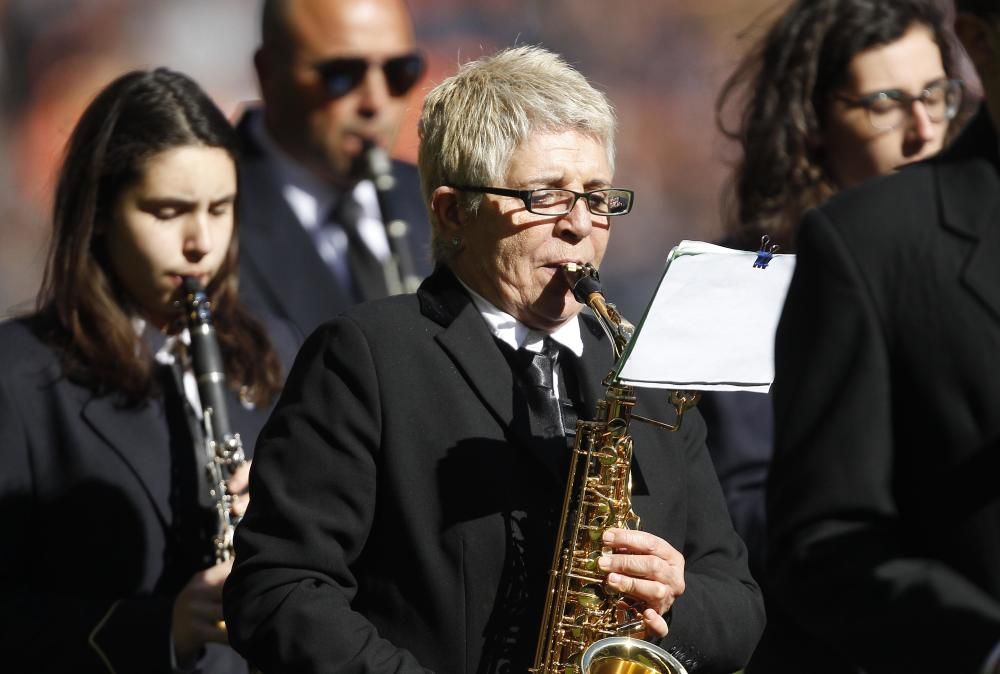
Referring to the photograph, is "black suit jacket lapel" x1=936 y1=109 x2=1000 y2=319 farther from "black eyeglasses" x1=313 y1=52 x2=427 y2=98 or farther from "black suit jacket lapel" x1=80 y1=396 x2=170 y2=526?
"black eyeglasses" x1=313 y1=52 x2=427 y2=98

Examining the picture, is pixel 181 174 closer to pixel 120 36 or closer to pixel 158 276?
pixel 158 276

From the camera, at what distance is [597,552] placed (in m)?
2.86

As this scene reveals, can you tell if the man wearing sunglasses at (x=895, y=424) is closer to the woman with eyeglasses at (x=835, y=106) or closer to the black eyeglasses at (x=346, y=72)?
the woman with eyeglasses at (x=835, y=106)

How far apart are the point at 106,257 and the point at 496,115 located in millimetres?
1467

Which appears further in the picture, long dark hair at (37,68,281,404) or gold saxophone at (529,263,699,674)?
long dark hair at (37,68,281,404)

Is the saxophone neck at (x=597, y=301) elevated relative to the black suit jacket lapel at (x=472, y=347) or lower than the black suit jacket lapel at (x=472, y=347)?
elevated

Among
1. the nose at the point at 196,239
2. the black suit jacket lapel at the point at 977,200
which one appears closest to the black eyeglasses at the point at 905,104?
the nose at the point at 196,239

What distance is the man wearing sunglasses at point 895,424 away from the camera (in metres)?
1.82

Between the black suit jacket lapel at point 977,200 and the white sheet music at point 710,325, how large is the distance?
61cm

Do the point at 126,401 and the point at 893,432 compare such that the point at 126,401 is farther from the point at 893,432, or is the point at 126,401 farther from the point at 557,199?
the point at 893,432

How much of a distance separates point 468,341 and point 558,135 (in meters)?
0.47

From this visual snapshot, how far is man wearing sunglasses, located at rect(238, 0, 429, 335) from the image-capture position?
547 cm

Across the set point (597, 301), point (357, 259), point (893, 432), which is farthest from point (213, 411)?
point (893, 432)

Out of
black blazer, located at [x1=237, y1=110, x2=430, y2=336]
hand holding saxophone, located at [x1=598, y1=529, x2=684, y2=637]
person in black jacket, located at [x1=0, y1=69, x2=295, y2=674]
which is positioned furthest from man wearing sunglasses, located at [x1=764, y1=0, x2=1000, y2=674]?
black blazer, located at [x1=237, y1=110, x2=430, y2=336]
